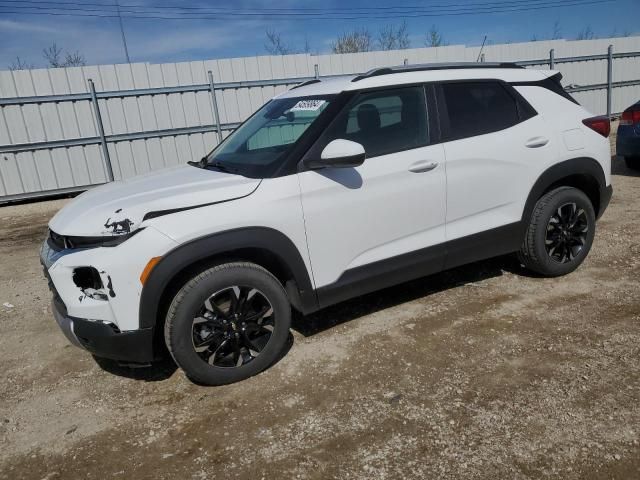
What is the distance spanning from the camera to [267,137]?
3742 mm

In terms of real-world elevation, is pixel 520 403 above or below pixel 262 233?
below

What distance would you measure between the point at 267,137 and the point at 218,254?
1226 millimetres

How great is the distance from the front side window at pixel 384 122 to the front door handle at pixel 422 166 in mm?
134

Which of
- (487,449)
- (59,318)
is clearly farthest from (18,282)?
(487,449)

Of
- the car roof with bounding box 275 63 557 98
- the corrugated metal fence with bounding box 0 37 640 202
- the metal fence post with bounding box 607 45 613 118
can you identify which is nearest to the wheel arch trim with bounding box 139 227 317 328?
the car roof with bounding box 275 63 557 98

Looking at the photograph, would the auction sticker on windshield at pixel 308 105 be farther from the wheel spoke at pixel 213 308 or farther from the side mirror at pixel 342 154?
the wheel spoke at pixel 213 308

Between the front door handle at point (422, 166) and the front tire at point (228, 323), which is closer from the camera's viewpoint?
the front tire at point (228, 323)

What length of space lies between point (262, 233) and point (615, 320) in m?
2.58

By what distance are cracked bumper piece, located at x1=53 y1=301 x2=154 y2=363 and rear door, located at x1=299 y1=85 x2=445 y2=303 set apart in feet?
3.59

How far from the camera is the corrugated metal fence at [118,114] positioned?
32.8ft

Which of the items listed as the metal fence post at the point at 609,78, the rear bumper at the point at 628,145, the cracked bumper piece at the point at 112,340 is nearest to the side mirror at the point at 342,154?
the cracked bumper piece at the point at 112,340

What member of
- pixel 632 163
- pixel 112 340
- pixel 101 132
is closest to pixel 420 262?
pixel 112 340

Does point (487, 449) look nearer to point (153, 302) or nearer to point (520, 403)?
point (520, 403)

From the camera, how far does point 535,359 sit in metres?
3.07
